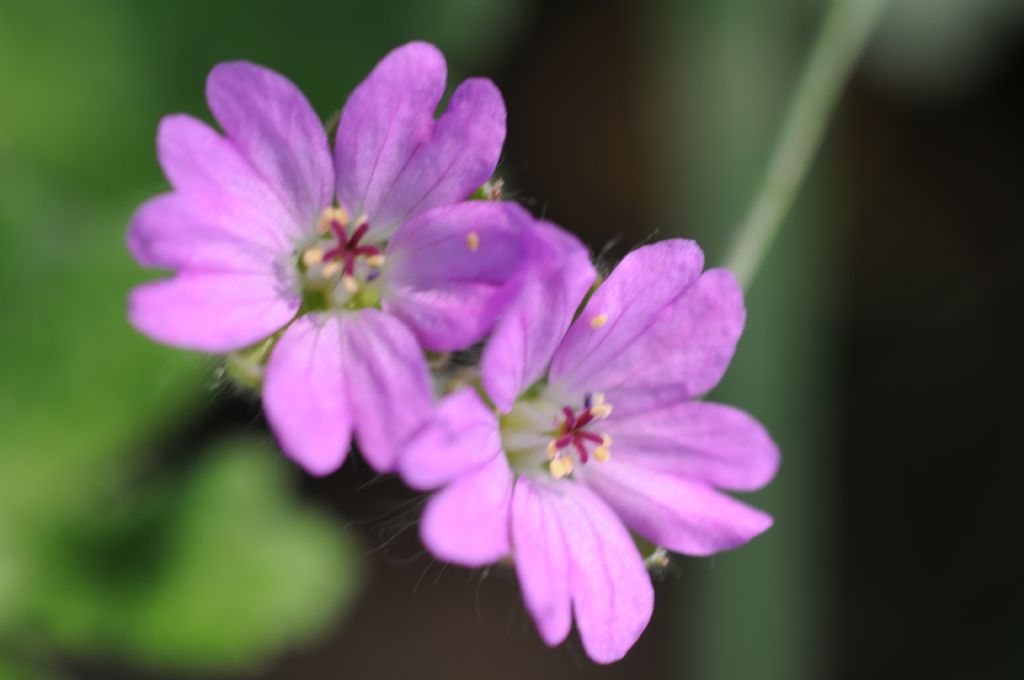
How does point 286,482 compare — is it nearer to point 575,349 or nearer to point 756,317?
point 756,317

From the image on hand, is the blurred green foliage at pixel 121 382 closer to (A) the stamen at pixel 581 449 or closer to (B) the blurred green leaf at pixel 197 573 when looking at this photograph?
(B) the blurred green leaf at pixel 197 573

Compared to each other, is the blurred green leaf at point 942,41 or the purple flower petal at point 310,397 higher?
the blurred green leaf at point 942,41

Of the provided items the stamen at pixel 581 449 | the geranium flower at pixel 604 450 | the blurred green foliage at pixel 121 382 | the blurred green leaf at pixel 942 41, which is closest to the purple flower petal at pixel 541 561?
the geranium flower at pixel 604 450

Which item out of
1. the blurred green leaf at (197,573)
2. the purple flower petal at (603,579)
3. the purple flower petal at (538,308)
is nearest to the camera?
the purple flower petal at (538,308)

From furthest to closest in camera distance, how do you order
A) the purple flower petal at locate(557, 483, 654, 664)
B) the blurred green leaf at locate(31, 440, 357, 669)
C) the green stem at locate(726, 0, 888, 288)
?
the blurred green leaf at locate(31, 440, 357, 669) < the green stem at locate(726, 0, 888, 288) < the purple flower petal at locate(557, 483, 654, 664)

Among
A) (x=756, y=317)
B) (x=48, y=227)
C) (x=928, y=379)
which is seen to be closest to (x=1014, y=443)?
(x=928, y=379)

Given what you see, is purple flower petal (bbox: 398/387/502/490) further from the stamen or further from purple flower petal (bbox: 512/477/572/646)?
the stamen

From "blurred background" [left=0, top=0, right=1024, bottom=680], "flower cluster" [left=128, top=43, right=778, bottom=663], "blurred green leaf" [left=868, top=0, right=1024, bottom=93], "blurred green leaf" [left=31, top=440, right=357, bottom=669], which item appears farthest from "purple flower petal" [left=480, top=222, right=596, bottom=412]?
"blurred green leaf" [left=868, top=0, right=1024, bottom=93]
